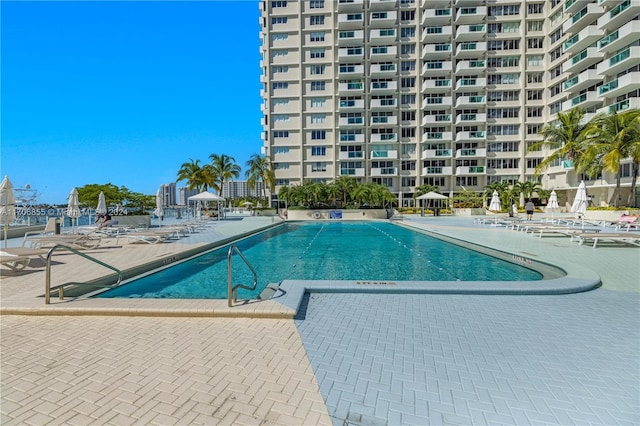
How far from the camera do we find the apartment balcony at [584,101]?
37.8 m

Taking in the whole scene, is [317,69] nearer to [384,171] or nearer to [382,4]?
[382,4]

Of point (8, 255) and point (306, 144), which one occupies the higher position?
point (306, 144)

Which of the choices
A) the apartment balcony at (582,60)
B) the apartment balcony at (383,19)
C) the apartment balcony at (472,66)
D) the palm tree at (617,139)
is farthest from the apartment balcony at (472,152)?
the apartment balcony at (383,19)

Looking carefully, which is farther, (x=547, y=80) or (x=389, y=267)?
(x=547, y=80)

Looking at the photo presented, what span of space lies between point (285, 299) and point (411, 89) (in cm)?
5003

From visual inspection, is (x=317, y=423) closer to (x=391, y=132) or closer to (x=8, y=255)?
(x=8, y=255)

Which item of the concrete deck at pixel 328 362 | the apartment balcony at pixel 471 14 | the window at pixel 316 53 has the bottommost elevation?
the concrete deck at pixel 328 362

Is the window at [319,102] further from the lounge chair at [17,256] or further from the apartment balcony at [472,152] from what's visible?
the lounge chair at [17,256]

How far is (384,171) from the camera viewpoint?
49.1 metres

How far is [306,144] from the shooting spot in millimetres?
50875

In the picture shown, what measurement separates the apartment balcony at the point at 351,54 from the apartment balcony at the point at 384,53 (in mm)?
1587

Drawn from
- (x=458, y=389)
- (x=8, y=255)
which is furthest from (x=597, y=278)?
(x=8, y=255)

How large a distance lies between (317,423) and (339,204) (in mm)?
33686

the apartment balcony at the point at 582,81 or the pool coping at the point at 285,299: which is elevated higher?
the apartment balcony at the point at 582,81
